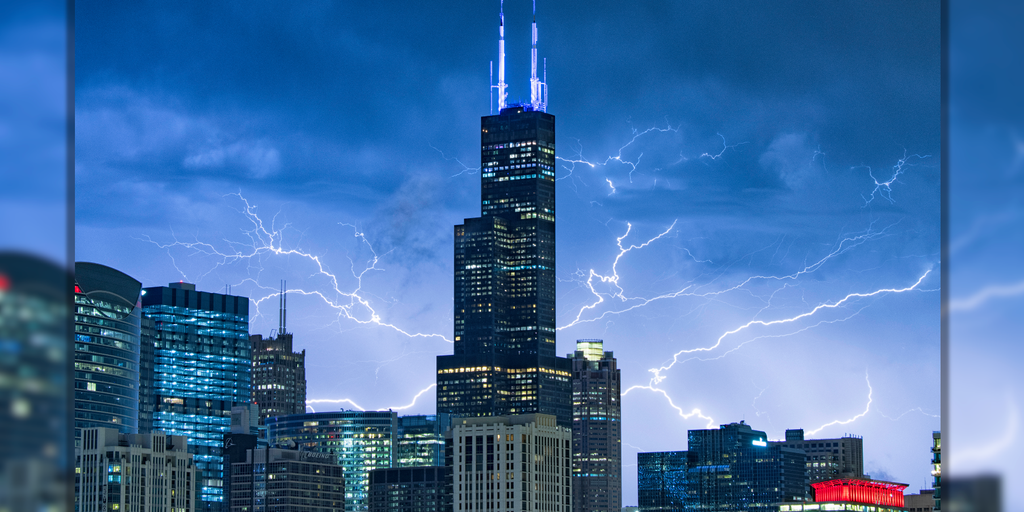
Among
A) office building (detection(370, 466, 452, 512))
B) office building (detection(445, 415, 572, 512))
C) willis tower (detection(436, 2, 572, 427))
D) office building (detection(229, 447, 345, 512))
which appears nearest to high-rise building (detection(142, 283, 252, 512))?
office building (detection(229, 447, 345, 512))

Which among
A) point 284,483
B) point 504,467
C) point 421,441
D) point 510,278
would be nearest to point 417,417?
point 421,441

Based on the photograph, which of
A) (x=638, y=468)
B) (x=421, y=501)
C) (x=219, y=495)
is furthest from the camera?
(x=638, y=468)

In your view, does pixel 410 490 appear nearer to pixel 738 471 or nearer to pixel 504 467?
pixel 738 471

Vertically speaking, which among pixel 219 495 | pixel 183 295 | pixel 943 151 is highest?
pixel 183 295

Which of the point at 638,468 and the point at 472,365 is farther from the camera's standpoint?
the point at 472,365

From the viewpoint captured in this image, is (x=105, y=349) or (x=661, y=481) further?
(x=661, y=481)

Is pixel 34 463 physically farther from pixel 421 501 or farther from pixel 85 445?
pixel 421 501

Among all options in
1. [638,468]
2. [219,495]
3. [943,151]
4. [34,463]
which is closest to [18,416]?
[34,463]
